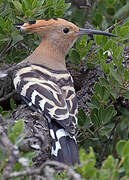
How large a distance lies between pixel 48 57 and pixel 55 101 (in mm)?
910

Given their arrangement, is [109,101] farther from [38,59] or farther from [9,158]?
[9,158]

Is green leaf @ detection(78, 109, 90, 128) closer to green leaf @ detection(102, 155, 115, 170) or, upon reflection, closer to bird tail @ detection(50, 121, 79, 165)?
bird tail @ detection(50, 121, 79, 165)

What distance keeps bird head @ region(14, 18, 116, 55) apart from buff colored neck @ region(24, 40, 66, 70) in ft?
0.18

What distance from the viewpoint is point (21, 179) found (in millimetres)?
1949

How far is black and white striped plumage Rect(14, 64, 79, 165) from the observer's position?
279cm

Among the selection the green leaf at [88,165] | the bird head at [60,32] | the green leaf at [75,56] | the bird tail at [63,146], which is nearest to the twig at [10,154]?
the green leaf at [88,165]


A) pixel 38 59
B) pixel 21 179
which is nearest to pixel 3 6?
pixel 38 59

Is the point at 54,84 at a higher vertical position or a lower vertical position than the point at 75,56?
lower

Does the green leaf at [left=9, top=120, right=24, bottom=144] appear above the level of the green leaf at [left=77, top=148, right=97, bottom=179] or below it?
above

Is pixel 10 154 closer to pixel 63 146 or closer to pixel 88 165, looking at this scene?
pixel 88 165

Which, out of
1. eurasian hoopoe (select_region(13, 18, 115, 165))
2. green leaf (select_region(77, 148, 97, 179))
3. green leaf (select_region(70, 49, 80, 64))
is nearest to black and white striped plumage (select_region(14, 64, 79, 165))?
eurasian hoopoe (select_region(13, 18, 115, 165))

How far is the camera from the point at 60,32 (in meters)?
3.97

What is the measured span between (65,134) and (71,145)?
0.09 m

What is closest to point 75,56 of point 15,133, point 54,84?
point 54,84
